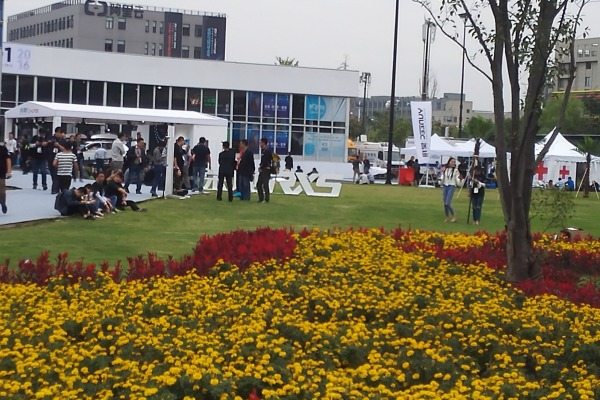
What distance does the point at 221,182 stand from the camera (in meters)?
26.5

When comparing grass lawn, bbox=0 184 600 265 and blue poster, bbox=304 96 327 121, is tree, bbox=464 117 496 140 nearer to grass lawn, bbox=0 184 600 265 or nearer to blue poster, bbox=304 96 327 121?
blue poster, bbox=304 96 327 121

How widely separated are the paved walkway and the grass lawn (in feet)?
2.01

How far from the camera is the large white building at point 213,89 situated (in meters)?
54.8

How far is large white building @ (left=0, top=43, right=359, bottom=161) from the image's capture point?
2157 inches

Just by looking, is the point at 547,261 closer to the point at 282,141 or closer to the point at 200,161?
the point at 200,161

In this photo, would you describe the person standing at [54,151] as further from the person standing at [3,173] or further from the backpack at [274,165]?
the backpack at [274,165]

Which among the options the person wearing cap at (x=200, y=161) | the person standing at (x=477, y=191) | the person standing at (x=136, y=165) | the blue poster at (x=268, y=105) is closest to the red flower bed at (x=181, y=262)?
the person standing at (x=477, y=191)

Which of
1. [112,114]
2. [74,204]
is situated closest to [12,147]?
[112,114]

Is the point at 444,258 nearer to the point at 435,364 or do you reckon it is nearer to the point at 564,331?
the point at 564,331

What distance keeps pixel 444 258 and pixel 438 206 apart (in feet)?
53.0

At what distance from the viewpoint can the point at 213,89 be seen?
193 ft

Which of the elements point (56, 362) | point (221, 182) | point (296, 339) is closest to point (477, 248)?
point (296, 339)

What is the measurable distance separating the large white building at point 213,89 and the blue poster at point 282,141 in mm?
60

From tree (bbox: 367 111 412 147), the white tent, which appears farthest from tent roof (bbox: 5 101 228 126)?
tree (bbox: 367 111 412 147)
